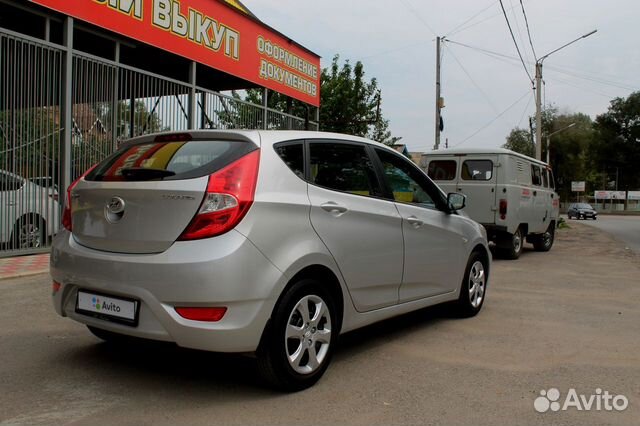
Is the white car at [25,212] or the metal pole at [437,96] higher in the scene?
the metal pole at [437,96]

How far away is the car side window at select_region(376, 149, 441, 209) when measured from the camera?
449 centimetres

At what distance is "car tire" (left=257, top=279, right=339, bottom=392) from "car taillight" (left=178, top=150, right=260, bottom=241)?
57 centimetres

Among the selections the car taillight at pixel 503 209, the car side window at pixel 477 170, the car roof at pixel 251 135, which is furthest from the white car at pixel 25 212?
the car taillight at pixel 503 209

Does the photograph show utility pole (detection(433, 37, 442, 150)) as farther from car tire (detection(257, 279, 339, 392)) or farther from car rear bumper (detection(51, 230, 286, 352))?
car rear bumper (detection(51, 230, 286, 352))

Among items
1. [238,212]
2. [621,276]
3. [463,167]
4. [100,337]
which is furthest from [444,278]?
[463,167]

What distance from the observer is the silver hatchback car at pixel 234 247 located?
9.94 feet

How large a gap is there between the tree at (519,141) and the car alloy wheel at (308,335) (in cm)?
6197

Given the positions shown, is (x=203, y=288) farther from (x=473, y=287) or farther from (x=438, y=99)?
(x=438, y=99)

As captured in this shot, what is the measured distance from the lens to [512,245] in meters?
11.0

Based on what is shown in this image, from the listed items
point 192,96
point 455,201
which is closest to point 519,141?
point 192,96

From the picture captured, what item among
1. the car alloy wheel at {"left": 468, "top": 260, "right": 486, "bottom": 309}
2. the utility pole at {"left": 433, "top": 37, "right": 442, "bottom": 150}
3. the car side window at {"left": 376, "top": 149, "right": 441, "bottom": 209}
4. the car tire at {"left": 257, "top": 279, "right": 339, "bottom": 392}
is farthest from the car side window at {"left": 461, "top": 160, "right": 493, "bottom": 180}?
the utility pole at {"left": 433, "top": 37, "right": 442, "bottom": 150}

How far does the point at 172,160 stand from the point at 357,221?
1.33m

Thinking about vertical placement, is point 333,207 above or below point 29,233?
above

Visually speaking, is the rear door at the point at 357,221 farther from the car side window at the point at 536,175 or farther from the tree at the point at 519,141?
the tree at the point at 519,141
